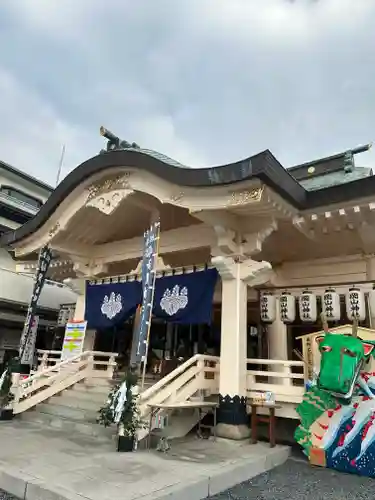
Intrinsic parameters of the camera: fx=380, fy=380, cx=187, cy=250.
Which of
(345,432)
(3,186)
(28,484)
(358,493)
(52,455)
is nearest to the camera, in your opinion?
(28,484)

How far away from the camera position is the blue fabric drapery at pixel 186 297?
25.0 feet

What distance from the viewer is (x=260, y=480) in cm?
496

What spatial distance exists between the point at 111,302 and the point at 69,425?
9.93ft

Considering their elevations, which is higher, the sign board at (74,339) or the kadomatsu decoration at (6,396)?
the sign board at (74,339)

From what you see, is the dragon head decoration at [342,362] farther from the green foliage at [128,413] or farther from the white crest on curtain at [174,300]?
the white crest on curtain at [174,300]

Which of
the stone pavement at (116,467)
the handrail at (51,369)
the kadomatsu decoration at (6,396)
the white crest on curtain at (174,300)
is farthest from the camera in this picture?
the handrail at (51,369)

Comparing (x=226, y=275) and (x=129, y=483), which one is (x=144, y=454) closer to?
(x=129, y=483)

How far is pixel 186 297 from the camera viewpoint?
26.0 ft

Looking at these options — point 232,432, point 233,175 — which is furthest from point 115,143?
point 232,432

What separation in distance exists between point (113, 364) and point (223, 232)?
448 centimetres

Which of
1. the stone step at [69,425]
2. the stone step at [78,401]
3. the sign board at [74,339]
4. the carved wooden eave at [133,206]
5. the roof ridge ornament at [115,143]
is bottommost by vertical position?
the stone step at [69,425]

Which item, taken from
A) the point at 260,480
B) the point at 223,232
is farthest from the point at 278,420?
the point at 223,232

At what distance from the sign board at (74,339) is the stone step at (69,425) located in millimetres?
1725

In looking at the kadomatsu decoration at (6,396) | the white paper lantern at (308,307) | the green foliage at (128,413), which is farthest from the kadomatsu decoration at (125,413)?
the white paper lantern at (308,307)
